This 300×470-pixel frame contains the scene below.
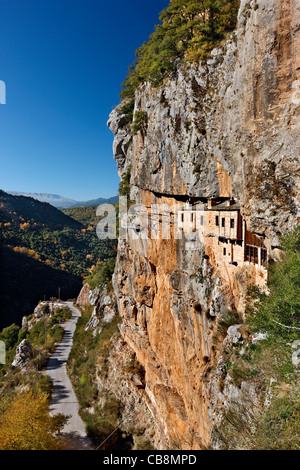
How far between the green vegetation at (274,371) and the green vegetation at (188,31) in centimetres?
1135

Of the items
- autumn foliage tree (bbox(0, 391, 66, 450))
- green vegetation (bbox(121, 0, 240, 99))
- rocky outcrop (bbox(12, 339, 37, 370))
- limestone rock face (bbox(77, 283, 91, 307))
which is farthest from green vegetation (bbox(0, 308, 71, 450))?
green vegetation (bbox(121, 0, 240, 99))

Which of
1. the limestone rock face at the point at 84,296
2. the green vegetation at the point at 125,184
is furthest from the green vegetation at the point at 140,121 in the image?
the limestone rock face at the point at 84,296

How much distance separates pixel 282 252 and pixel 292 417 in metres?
4.74

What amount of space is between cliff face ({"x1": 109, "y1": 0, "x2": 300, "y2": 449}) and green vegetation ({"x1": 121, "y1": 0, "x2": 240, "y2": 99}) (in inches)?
41.2

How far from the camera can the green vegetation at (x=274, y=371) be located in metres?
5.21

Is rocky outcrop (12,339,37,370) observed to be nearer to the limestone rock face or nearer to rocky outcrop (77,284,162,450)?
rocky outcrop (77,284,162,450)

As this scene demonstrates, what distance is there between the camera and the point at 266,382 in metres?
6.60

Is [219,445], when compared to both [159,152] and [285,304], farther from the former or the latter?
[159,152]

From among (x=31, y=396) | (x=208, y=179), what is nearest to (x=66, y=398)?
(x=31, y=396)

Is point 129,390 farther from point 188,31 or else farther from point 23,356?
point 188,31

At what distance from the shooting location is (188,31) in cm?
1346

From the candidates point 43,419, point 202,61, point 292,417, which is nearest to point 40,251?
point 43,419

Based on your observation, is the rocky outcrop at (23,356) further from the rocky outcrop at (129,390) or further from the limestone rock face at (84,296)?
the limestone rock face at (84,296)

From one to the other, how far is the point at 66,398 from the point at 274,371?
81.1 feet
